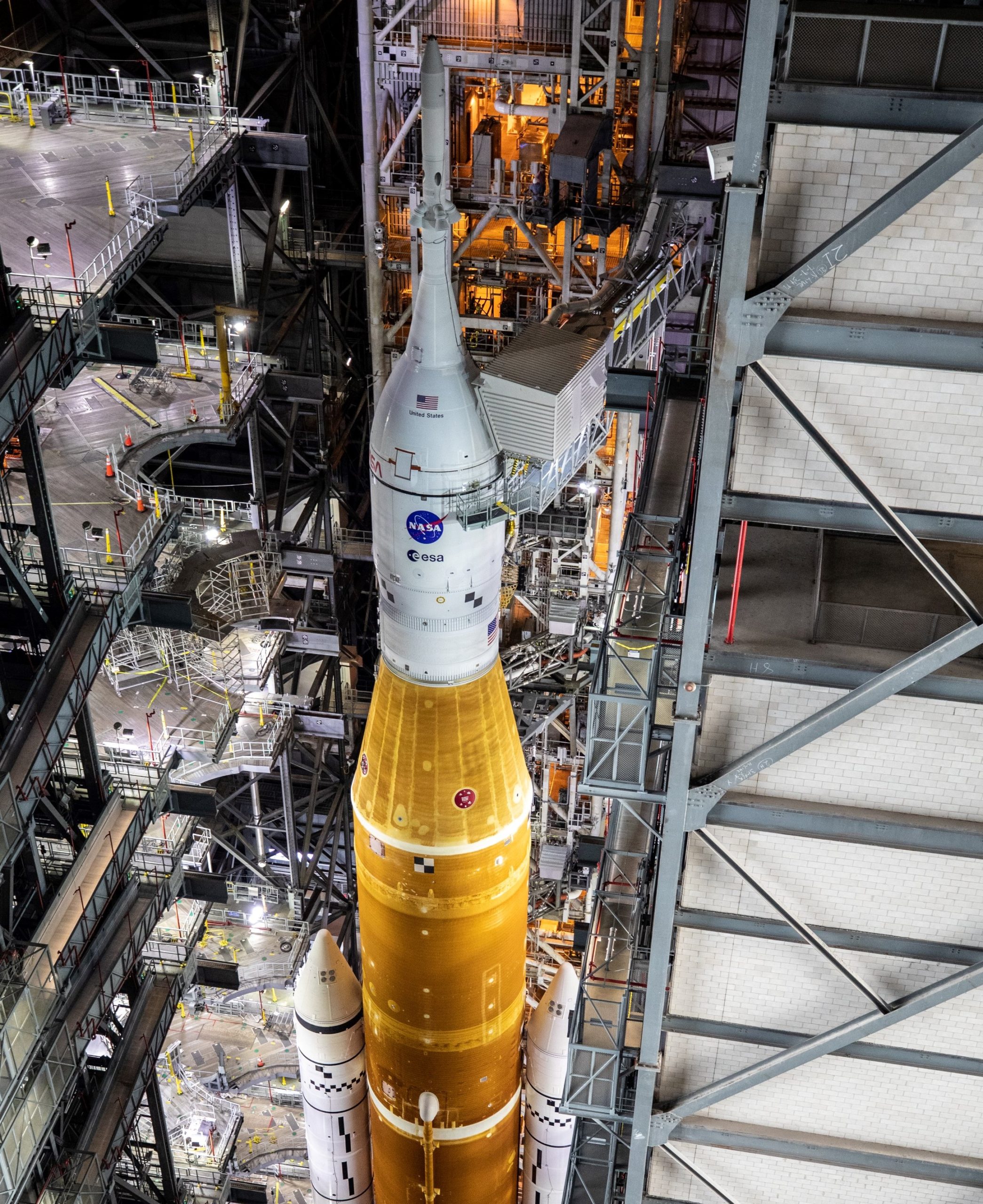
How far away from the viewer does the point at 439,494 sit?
1798cm

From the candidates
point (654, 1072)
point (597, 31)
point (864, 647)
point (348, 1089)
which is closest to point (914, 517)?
point (864, 647)

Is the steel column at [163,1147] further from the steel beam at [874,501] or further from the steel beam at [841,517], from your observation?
the steel beam at [874,501]

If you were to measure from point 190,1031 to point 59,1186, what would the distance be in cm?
1525

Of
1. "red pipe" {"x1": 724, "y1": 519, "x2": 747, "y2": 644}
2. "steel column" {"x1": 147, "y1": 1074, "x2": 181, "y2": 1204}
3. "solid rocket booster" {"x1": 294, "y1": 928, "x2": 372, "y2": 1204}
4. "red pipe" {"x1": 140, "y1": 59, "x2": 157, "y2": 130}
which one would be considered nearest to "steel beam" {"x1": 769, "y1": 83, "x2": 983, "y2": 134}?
"red pipe" {"x1": 724, "y1": 519, "x2": 747, "y2": 644}

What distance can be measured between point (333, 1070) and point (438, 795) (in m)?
6.71

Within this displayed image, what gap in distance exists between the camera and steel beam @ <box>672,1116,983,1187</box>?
15.2m

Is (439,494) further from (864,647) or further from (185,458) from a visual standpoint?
(185,458)

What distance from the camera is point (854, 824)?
44.9 feet

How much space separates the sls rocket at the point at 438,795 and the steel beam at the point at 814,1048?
5.73 meters

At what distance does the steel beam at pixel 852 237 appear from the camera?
10.8 m

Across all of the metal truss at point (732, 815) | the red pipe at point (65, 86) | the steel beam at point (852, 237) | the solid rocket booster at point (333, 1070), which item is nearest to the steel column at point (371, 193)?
the red pipe at point (65, 86)

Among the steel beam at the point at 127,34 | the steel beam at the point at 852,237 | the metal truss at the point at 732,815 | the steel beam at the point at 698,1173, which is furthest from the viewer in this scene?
the steel beam at the point at 127,34

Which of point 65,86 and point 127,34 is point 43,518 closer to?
point 65,86

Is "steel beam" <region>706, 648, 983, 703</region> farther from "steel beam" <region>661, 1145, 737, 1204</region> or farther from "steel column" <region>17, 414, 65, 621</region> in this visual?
"steel column" <region>17, 414, 65, 621</region>
